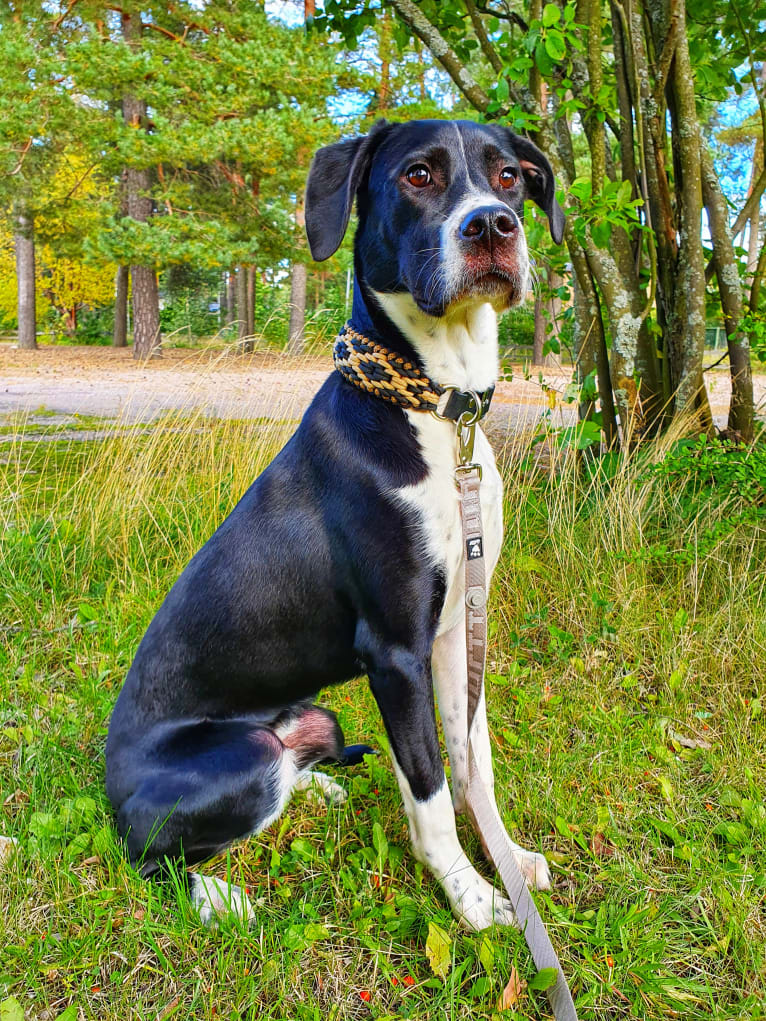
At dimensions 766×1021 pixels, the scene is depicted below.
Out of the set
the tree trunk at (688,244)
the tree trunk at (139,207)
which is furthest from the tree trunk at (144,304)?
the tree trunk at (688,244)

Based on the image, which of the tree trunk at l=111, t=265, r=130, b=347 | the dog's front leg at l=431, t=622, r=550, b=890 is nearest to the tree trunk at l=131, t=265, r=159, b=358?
the tree trunk at l=111, t=265, r=130, b=347

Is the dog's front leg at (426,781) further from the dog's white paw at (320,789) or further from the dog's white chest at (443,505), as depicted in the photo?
the dog's white paw at (320,789)

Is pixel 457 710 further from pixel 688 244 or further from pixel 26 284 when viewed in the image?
pixel 26 284

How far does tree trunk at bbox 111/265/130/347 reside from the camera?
21.6 metres

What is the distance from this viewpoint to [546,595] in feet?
10.4

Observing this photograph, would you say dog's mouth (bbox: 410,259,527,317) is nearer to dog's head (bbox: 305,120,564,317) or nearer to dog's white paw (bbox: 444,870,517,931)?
dog's head (bbox: 305,120,564,317)

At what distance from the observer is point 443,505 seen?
1.71 metres

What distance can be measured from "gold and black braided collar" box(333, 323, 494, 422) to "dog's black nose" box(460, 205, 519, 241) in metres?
0.33

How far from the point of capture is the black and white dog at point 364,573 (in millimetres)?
1673

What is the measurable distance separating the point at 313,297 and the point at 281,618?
114 feet

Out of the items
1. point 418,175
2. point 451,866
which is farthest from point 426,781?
point 418,175

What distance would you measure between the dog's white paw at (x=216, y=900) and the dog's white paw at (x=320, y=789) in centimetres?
39

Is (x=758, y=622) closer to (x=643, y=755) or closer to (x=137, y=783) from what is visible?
(x=643, y=755)

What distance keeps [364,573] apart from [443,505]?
24 centimetres
